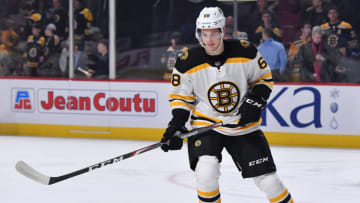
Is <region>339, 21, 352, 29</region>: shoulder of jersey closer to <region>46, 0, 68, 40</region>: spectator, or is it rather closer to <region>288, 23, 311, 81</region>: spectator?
<region>288, 23, 311, 81</region>: spectator

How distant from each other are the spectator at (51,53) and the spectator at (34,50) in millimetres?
52

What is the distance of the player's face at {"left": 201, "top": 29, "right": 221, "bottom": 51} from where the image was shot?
2898 millimetres

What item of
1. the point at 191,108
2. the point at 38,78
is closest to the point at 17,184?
the point at 191,108

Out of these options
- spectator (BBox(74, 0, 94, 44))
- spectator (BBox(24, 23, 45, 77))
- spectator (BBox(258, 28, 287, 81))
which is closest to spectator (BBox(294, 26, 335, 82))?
spectator (BBox(258, 28, 287, 81))

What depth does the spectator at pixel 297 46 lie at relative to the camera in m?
6.26

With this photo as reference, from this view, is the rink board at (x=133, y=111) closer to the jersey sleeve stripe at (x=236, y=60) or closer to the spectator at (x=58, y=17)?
the spectator at (x=58, y=17)

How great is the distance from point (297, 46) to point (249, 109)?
3.51 meters

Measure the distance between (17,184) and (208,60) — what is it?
1.97 metres

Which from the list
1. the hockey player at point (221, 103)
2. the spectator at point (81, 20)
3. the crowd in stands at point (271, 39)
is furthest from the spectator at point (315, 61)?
the hockey player at point (221, 103)

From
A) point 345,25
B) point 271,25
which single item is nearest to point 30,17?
point 271,25

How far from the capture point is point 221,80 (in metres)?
2.96

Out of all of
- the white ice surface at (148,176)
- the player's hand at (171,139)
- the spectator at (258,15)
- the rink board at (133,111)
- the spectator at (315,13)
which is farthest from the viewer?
the spectator at (258,15)

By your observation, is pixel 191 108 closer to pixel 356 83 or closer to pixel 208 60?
pixel 208 60

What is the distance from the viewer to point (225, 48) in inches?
118
